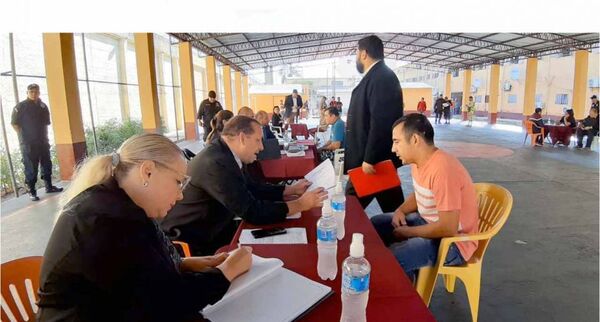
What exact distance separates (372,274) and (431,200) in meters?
0.84

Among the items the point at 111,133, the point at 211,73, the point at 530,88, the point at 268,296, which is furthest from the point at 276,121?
the point at 530,88

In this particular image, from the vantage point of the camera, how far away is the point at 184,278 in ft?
3.05

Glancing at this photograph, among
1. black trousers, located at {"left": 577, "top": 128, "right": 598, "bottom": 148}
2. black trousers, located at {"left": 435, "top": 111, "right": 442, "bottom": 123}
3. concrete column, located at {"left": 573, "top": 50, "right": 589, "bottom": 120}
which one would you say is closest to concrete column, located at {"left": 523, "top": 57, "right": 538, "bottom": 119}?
concrete column, located at {"left": 573, "top": 50, "right": 589, "bottom": 120}

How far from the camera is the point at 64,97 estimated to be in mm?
5648

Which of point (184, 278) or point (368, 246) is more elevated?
point (184, 278)

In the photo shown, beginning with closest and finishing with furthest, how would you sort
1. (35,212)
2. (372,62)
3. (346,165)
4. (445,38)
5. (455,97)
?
(372,62) < (346,165) < (35,212) < (445,38) < (455,97)

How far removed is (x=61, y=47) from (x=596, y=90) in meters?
24.1

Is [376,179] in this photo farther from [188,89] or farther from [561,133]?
[188,89]

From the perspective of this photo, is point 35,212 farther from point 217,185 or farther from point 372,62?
point 372,62

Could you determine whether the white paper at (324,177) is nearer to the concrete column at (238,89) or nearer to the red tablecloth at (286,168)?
the red tablecloth at (286,168)

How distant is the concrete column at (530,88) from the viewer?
664 inches

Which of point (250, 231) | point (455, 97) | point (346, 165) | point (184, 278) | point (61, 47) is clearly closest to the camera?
point (184, 278)

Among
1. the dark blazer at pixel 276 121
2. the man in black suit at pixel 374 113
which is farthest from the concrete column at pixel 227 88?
the man in black suit at pixel 374 113

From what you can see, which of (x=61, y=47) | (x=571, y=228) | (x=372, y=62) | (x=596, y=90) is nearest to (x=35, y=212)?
(x=61, y=47)
